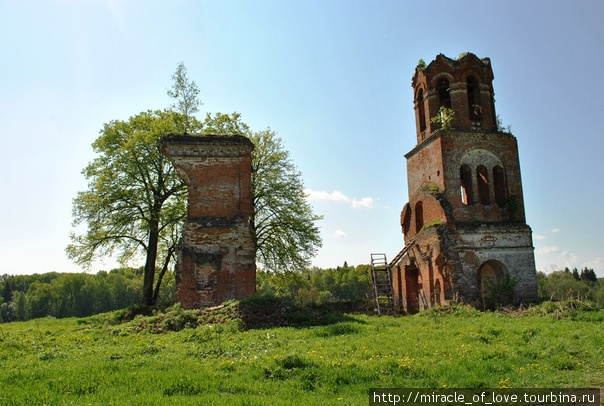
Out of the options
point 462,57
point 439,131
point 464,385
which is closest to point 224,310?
point 464,385

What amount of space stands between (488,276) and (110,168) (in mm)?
18756

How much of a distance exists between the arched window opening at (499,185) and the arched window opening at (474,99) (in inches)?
105

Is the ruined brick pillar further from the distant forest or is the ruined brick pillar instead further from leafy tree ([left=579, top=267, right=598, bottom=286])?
leafy tree ([left=579, top=267, right=598, bottom=286])

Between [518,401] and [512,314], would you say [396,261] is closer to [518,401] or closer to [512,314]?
[512,314]

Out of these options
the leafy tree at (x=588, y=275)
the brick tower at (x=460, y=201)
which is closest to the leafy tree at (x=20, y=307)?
the brick tower at (x=460, y=201)

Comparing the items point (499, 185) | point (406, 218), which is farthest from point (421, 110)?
point (406, 218)

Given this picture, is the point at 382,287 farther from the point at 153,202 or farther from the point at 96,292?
the point at 96,292

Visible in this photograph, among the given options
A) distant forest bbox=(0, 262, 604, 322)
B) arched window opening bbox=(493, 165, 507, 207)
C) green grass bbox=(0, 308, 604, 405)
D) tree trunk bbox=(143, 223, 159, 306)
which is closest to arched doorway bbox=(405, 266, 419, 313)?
arched window opening bbox=(493, 165, 507, 207)

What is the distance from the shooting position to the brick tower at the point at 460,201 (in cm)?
1967

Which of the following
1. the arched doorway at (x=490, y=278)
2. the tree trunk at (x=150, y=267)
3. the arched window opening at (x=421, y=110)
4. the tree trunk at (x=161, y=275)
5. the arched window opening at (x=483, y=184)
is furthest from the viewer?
the arched window opening at (x=421, y=110)

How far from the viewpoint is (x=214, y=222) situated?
16.7 meters

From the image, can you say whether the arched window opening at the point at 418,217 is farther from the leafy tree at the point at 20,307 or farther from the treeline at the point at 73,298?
the leafy tree at the point at 20,307

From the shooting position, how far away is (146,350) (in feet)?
31.9

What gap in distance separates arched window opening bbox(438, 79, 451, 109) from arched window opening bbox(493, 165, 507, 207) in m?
4.37
